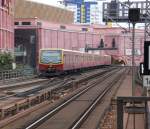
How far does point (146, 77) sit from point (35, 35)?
119056 mm

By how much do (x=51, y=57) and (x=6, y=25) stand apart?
3041 centimetres

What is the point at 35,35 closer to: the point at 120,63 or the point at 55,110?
the point at 120,63

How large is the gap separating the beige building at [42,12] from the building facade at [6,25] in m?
49.1

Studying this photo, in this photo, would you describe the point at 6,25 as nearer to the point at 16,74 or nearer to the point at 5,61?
the point at 5,61

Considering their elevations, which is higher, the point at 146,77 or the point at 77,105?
the point at 146,77

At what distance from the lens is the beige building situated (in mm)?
145125

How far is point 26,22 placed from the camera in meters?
130

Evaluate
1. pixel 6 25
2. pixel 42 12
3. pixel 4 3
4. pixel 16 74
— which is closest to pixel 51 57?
pixel 16 74

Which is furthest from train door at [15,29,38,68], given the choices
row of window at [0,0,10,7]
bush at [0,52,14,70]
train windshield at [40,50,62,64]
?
train windshield at [40,50,62,64]

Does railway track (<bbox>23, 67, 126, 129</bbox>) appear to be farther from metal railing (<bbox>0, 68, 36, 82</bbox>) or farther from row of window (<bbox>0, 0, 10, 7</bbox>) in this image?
row of window (<bbox>0, 0, 10, 7</bbox>)

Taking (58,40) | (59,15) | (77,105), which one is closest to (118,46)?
(59,15)

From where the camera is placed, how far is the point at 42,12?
6083 inches

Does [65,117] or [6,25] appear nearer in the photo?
[65,117]

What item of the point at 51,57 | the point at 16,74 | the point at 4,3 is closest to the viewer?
the point at 51,57
